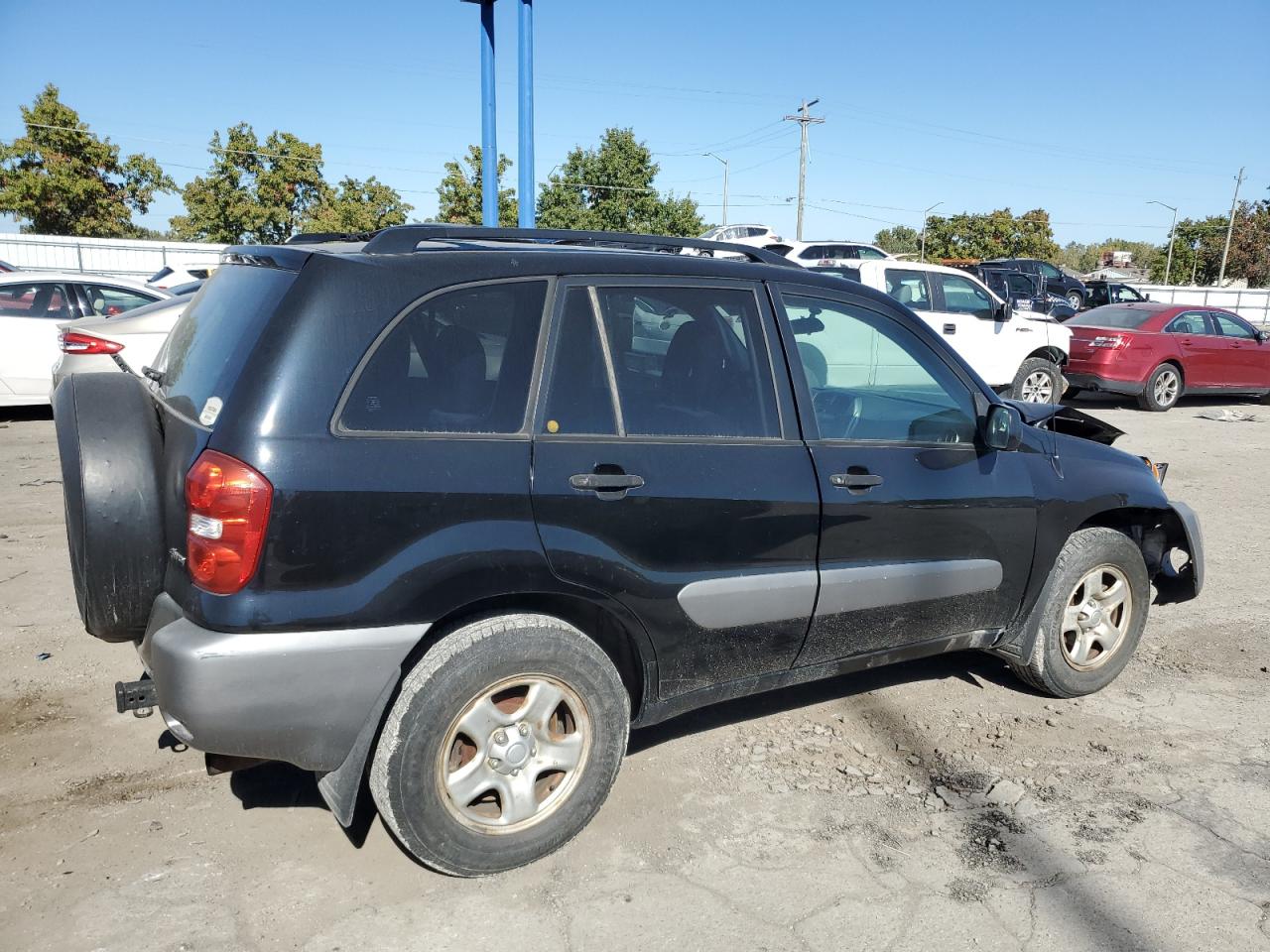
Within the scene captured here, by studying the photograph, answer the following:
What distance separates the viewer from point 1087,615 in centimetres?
427

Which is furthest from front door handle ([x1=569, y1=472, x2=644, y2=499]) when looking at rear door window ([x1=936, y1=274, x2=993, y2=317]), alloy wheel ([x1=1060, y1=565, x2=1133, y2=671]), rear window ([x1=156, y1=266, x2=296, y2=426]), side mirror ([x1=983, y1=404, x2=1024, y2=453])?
rear door window ([x1=936, y1=274, x2=993, y2=317])

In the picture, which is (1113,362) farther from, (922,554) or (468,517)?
(468,517)

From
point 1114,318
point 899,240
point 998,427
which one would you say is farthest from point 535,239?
point 899,240

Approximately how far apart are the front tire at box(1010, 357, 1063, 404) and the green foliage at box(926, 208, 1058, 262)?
5359 cm

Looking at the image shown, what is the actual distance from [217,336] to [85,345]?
491 centimetres

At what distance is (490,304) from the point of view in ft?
9.57

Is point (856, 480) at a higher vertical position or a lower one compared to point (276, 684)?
higher

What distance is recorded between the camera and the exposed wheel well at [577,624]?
2824 mm

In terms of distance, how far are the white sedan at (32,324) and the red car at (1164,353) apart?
1244 cm

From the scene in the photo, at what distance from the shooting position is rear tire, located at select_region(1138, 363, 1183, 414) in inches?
545

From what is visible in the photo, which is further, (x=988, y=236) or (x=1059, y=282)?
(x=988, y=236)

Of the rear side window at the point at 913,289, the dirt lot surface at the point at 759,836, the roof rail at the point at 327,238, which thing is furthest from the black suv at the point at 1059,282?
the roof rail at the point at 327,238

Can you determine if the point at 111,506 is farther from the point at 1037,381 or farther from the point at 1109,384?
the point at 1109,384

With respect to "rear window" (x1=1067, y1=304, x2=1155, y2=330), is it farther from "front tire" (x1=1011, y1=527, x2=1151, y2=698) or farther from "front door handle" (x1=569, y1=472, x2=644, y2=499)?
"front door handle" (x1=569, y1=472, x2=644, y2=499)
